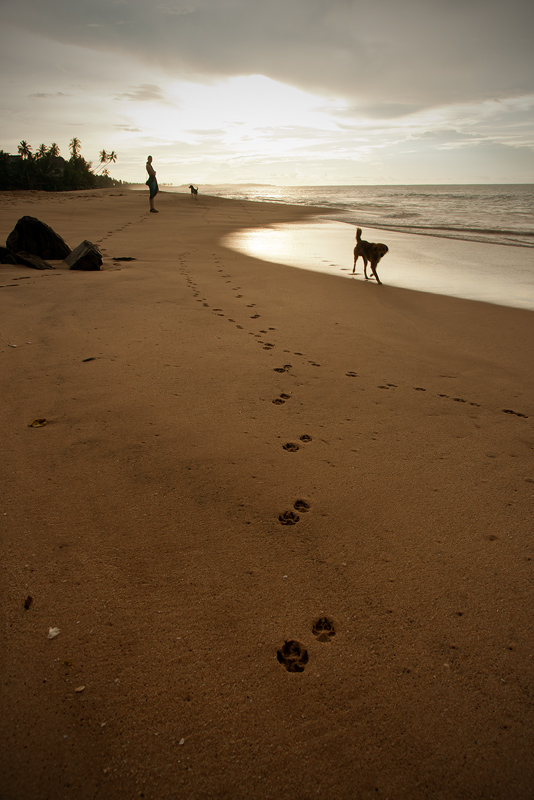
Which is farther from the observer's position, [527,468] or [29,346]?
[29,346]

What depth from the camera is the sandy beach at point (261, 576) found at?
1.22m

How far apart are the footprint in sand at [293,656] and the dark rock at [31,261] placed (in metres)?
6.61

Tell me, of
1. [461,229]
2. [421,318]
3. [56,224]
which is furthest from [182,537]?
[461,229]

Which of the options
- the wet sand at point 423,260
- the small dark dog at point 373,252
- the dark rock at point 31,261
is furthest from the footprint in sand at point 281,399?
the dark rock at point 31,261

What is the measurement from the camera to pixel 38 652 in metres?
1.42

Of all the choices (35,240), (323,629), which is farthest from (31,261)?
(323,629)

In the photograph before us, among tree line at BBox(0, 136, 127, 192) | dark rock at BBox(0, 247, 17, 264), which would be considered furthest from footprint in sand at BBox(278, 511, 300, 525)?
tree line at BBox(0, 136, 127, 192)

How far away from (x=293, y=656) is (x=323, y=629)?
0.48ft

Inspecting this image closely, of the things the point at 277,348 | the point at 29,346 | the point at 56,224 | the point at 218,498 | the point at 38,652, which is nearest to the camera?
the point at 38,652

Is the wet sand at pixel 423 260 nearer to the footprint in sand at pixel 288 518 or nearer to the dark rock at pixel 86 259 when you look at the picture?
the dark rock at pixel 86 259

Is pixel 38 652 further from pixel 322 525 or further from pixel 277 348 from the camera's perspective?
pixel 277 348

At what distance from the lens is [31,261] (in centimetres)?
645

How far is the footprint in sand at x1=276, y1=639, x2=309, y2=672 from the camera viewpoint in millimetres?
1434

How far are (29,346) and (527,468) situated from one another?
377cm
